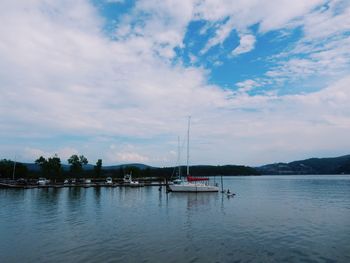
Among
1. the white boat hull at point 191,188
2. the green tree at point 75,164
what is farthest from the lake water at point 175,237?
the green tree at point 75,164

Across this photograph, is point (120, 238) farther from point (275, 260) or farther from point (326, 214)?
point (326, 214)

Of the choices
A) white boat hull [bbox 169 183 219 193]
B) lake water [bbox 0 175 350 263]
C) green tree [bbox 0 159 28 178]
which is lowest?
lake water [bbox 0 175 350 263]

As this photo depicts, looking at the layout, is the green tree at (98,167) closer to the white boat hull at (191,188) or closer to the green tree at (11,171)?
the green tree at (11,171)

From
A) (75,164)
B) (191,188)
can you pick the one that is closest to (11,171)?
(75,164)

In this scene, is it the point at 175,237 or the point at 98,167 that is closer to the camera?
the point at 175,237

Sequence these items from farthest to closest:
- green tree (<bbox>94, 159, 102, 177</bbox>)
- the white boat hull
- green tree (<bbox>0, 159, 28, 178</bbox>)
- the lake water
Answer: green tree (<bbox>94, 159, 102, 177</bbox>), green tree (<bbox>0, 159, 28, 178</bbox>), the white boat hull, the lake water

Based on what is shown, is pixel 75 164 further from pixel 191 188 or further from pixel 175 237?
pixel 175 237

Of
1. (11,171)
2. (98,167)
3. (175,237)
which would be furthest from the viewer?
(98,167)

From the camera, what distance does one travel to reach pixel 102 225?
38.8 meters

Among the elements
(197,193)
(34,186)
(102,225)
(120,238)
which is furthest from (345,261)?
(34,186)

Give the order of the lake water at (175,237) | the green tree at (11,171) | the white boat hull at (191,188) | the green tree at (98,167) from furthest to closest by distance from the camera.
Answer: the green tree at (98,167), the green tree at (11,171), the white boat hull at (191,188), the lake water at (175,237)

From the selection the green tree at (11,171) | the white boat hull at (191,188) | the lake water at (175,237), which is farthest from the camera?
the green tree at (11,171)

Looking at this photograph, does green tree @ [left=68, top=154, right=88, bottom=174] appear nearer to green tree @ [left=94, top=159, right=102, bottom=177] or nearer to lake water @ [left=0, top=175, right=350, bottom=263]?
green tree @ [left=94, top=159, right=102, bottom=177]

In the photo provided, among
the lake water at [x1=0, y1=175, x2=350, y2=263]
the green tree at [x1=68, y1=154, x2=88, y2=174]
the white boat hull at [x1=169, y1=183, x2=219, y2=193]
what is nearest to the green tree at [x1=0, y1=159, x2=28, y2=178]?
the green tree at [x1=68, y1=154, x2=88, y2=174]
